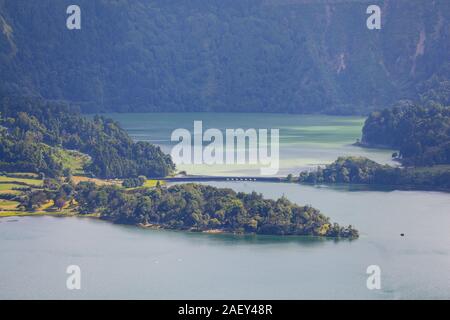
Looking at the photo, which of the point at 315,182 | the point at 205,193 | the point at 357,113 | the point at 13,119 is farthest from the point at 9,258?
the point at 357,113

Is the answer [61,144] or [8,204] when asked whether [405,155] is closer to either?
[61,144]

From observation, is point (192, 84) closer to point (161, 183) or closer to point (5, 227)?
point (161, 183)

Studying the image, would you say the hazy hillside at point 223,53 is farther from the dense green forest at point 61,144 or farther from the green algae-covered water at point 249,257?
the green algae-covered water at point 249,257

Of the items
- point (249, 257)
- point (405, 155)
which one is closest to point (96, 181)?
point (405, 155)

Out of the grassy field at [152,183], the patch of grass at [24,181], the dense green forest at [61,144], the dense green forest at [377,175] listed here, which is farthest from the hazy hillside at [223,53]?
the patch of grass at [24,181]

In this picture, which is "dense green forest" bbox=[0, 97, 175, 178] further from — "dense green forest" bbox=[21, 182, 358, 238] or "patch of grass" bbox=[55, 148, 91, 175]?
"dense green forest" bbox=[21, 182, 358, 238]
